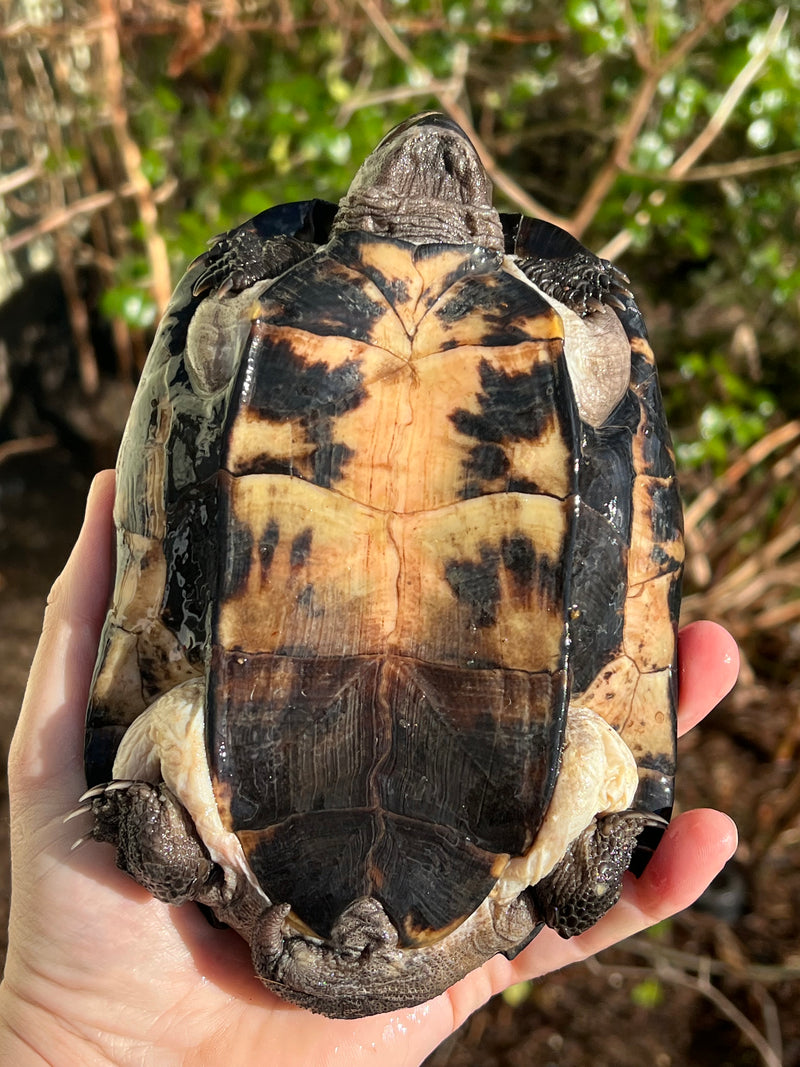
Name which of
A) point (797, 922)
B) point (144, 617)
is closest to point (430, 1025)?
point (144, 617)

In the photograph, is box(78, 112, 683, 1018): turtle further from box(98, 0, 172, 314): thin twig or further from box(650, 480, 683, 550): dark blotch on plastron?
box(98, 0, 172, 314): thin twig

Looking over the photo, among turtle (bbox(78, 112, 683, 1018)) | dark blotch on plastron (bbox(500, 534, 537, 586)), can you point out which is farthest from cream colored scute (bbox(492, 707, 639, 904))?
dark blotch on plastron (bbox(500, 534, 537, 586))

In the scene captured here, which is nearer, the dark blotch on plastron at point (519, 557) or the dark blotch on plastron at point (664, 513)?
the dark blotch on plastron at point (519, 557)

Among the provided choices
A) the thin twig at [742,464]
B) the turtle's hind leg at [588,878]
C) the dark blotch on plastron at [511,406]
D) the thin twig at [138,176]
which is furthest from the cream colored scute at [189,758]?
the thin twig at [742,464]

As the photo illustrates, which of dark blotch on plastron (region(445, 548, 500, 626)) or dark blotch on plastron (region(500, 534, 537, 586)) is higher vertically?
dark blotch on plastron (region(500, 534, 537, 586))

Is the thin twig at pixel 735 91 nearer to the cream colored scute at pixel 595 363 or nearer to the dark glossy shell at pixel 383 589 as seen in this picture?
the cream colored scute at pixel 595 363

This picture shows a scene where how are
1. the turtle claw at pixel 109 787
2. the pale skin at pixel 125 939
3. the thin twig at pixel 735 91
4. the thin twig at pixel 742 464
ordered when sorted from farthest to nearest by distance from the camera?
the thin twig at pixel 742 464 < the thin twig at pixel 735 91 < the pale skin at pixel 125 939 < the turtle claw at pixel 109 787

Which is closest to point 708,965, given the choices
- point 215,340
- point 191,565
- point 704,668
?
point 704,668
